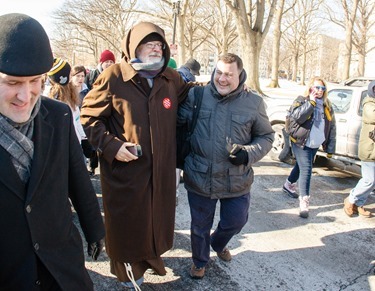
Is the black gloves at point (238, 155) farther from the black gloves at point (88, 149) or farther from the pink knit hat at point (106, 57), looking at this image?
the pink knit hat at point (106, 57)

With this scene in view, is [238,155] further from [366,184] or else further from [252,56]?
[252,56]

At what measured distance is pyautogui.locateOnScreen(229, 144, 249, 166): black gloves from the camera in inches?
106

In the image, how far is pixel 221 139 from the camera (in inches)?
109

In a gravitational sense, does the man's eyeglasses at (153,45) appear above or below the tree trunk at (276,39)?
below

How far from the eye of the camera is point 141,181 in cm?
247

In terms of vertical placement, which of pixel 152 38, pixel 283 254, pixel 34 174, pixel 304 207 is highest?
pixel 152 38

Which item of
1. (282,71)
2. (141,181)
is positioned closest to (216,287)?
(141,181)

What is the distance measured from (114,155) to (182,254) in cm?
153

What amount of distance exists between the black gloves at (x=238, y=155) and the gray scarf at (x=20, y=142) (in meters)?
1.58

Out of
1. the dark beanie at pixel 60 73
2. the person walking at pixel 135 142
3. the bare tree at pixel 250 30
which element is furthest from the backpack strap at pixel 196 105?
the bare tree at pixel 250 30

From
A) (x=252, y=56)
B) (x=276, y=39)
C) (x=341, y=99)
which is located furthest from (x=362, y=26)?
(x=341, y=99)

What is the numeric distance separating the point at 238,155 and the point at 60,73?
2245 millimetres

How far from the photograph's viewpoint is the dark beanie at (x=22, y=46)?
125cm

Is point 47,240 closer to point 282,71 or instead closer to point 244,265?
point 244,265
